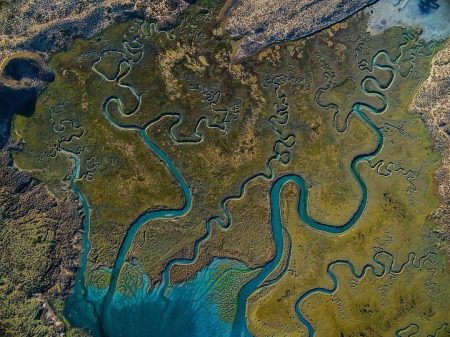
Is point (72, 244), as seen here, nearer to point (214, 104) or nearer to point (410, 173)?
point (214, 104)

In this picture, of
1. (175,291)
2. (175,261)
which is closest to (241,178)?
(175,261)

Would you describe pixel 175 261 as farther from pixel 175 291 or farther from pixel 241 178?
pixel 241 178

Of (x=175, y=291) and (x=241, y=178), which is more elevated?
(x=241, y=178)

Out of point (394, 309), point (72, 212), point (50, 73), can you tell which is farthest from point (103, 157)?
point (394, 309)
